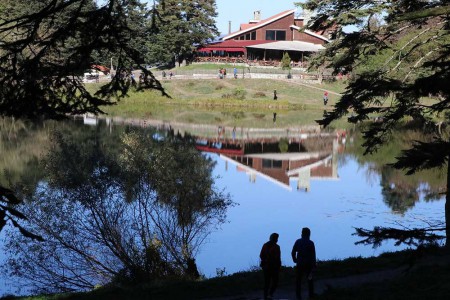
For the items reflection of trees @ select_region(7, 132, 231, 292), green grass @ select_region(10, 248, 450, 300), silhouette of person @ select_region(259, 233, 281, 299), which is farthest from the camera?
reflection of trees @ select_region(7, 132, 231, 292)

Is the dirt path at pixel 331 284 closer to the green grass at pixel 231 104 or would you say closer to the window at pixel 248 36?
the green grass at pixel 231 104

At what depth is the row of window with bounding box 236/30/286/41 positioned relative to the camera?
80250mm

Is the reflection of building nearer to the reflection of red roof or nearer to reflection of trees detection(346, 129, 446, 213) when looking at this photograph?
the reflection of red roof

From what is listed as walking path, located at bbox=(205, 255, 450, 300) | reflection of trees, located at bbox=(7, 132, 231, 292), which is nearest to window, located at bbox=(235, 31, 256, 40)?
reflection of trees, located at bbox=(7, 132, 231, 292)

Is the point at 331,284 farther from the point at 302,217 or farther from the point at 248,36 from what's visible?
the point at 248,36

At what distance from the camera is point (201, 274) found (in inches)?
774

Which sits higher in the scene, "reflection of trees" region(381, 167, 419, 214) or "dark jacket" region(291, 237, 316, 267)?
"dark jacket" region(291, 237, 316, 267)

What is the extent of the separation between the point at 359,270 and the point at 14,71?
8884 millimetres

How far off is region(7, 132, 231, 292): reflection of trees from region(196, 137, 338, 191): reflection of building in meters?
12.2

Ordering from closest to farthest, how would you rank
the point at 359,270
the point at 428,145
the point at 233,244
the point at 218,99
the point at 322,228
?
the point at 428,145 → the point at 359,270 → the point at 233,244 → the point at 322,228 → the point at 218,99

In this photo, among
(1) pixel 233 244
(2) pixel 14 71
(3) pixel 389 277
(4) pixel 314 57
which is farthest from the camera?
(1) pixel 233 244

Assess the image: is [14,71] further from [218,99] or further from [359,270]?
[218,99]

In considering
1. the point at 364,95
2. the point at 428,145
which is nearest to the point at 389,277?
the point at 364,95

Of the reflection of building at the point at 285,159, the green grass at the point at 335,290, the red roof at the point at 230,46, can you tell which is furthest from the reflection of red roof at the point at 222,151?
the red roof at the point at 230,46
